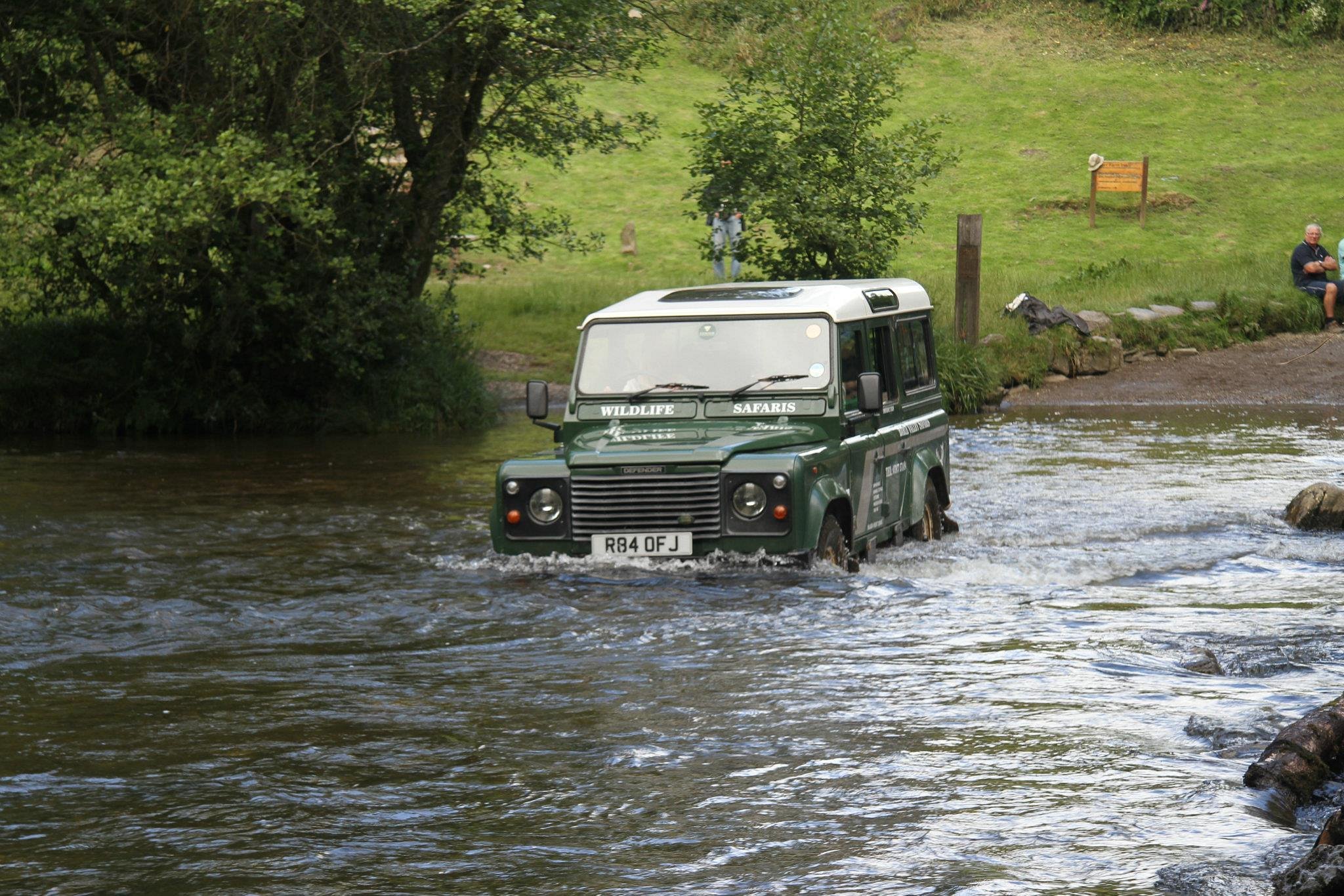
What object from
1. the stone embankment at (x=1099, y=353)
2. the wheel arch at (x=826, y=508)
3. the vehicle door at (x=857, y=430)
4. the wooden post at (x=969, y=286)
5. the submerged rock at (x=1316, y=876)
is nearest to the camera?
the submerged rock at (x=1316, y=876)

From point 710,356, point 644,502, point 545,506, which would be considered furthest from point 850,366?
point 545,506

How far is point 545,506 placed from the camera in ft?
38.7

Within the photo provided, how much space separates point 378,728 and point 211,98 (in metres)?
13.4

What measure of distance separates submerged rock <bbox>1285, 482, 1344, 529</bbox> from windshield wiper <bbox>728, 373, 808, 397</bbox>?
4903 millimetres

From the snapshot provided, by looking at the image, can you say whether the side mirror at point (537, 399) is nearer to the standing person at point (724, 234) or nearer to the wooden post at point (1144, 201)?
the standing person at point (724, 234)

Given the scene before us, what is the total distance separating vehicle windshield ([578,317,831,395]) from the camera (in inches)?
487

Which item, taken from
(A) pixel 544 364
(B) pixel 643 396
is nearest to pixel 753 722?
(B) pixel 643 396

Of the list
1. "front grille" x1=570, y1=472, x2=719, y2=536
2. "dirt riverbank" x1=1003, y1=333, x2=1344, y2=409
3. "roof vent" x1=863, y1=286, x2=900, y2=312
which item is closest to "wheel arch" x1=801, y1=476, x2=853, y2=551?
"front grille" x1=570, y1=472, x2=719, y2=536

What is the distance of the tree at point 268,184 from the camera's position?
18328 mm

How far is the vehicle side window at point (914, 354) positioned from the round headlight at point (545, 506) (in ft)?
10.4

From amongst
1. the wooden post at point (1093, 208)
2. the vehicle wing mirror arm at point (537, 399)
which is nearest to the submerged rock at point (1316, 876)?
the vehicle wing mirror arm at point (537, 399)

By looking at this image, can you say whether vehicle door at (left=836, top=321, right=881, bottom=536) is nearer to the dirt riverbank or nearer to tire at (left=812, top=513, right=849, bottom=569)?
tire at (left=812, top=513, right=849, bottom=569)

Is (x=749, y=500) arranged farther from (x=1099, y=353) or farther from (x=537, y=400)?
(x=1099, y=353)

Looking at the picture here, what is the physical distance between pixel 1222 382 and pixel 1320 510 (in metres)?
11.3
